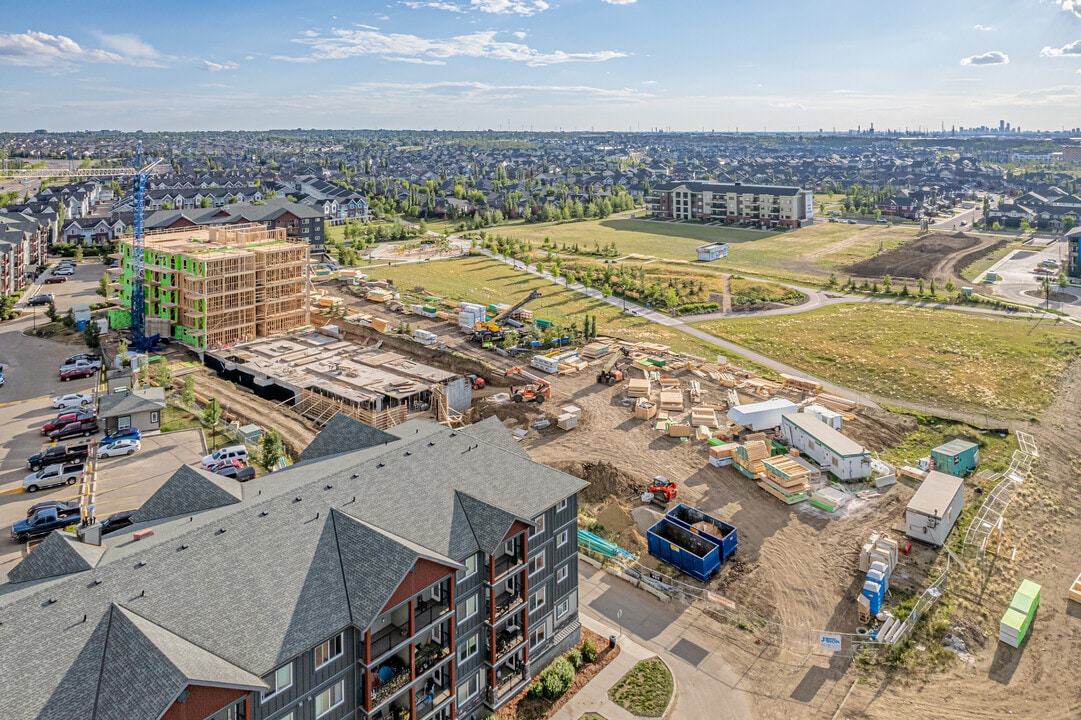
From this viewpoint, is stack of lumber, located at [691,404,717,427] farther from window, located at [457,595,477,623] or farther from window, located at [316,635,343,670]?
window, located at [316,635,343,670]

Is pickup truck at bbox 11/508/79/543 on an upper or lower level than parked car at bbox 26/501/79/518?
lower

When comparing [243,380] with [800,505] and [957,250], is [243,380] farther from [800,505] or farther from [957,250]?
[957,250]

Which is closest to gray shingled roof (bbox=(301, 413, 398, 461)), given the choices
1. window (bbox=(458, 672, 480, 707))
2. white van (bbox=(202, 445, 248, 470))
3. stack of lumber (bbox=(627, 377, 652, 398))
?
window (bbox=(458, 672, 480, 707))

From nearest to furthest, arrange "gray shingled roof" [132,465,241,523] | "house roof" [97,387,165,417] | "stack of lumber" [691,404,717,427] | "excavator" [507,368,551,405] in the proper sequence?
"gray shingled roof" [132,465,241,523], "house roof" [97,387,165,417], "stack of lumber" [691,404,717,427], "excavator" [507,368,551,405]

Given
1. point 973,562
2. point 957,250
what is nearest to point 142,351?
point 973,562

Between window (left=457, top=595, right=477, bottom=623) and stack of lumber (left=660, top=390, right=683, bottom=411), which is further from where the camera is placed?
stack of lumber (left=660, top=390, right=683, bottom=411)

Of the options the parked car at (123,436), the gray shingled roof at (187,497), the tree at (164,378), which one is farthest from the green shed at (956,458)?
the tree at (164,378)

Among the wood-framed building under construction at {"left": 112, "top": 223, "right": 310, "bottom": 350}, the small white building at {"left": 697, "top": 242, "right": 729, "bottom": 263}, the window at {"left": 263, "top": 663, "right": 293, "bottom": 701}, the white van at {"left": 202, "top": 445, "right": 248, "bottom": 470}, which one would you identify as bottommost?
the white van at {"left": 202, "top": 445, "right": 248, "bottom": 470}

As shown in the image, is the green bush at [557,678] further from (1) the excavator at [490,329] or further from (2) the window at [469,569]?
(1) the excavator at [490,329]
